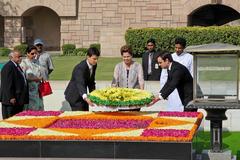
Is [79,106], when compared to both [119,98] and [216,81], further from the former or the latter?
[216,81]

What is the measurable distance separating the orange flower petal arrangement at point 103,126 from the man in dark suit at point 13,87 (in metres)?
1.07

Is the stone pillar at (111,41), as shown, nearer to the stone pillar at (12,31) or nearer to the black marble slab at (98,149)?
the stone pillar at (12,31)

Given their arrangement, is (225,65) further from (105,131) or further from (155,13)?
(155,13)

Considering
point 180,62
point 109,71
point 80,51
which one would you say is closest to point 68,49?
point 80,51

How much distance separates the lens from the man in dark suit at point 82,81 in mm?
9781

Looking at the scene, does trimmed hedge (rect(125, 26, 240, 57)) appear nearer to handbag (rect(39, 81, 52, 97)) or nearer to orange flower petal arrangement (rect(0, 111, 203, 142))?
handbag (rect(39, 81, 52, 97))

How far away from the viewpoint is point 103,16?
32500 mm

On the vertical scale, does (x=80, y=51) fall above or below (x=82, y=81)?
below

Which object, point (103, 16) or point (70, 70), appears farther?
point (103, 16)

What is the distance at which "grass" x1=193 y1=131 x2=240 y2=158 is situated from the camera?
9.98m

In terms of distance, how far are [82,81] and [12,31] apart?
2471 centimetres

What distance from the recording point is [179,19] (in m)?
31.4

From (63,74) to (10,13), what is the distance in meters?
14.2

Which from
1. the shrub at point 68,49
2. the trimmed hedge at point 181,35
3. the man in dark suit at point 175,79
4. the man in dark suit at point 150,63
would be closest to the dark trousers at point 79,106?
the man in dark suit at point 175,79
